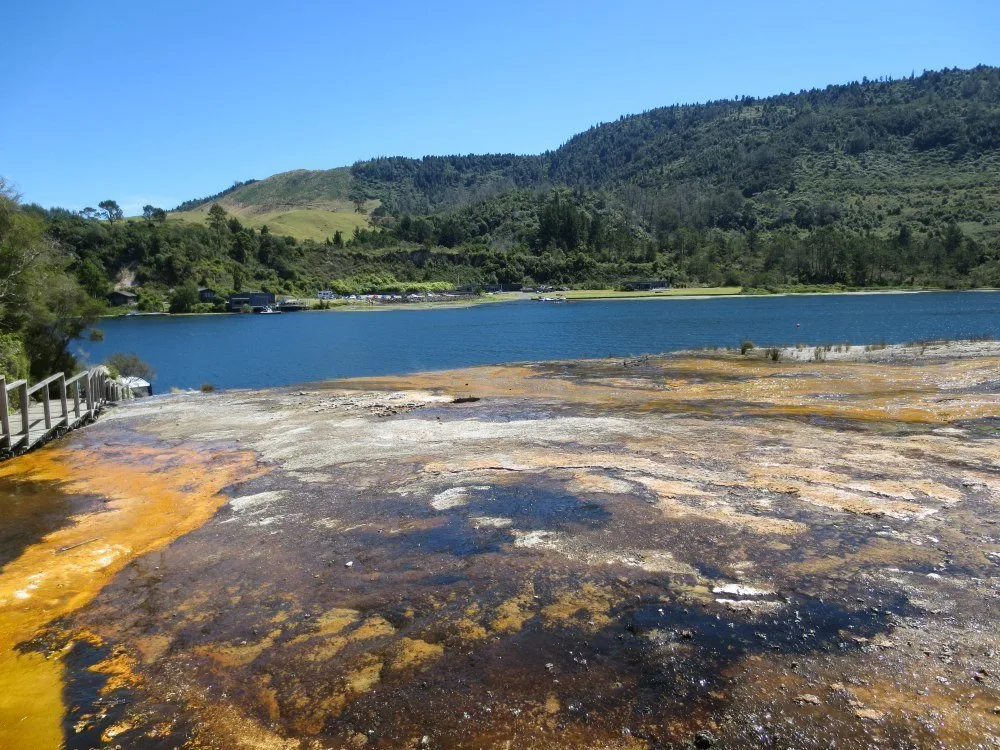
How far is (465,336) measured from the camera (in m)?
80.2

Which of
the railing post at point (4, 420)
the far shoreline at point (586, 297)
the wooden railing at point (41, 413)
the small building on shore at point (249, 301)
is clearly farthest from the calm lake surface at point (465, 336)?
the railing post at point (4, 420)

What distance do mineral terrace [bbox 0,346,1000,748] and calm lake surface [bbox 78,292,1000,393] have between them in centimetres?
3472

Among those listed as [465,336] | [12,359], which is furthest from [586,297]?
[12,359]

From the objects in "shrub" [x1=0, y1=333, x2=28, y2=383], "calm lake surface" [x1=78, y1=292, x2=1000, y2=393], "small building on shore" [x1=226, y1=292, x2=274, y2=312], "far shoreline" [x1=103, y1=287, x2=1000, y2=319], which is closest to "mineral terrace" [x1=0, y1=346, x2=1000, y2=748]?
"shrub" [x1=0, y1=333, x2=28, y2=383]

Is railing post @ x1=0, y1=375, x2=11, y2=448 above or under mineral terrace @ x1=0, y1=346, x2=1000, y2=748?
above

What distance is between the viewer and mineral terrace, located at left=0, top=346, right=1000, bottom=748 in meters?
5.52

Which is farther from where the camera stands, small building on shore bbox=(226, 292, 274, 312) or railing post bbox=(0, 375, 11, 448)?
small building on shore bbox=(226, 292, 274, 312)

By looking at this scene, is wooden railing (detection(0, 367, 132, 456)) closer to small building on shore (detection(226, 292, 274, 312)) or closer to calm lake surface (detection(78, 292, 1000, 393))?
calm lake surface (detection(78, 292, 1000, 393))

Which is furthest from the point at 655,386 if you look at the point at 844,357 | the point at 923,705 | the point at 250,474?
the point at 923,705

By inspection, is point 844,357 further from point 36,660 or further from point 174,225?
point 174,225

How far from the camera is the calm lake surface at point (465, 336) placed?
181ft

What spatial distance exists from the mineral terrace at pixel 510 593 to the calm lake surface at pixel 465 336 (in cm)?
3472

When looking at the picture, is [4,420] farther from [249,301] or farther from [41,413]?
[249,301]

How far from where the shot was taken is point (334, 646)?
21.7 feet
